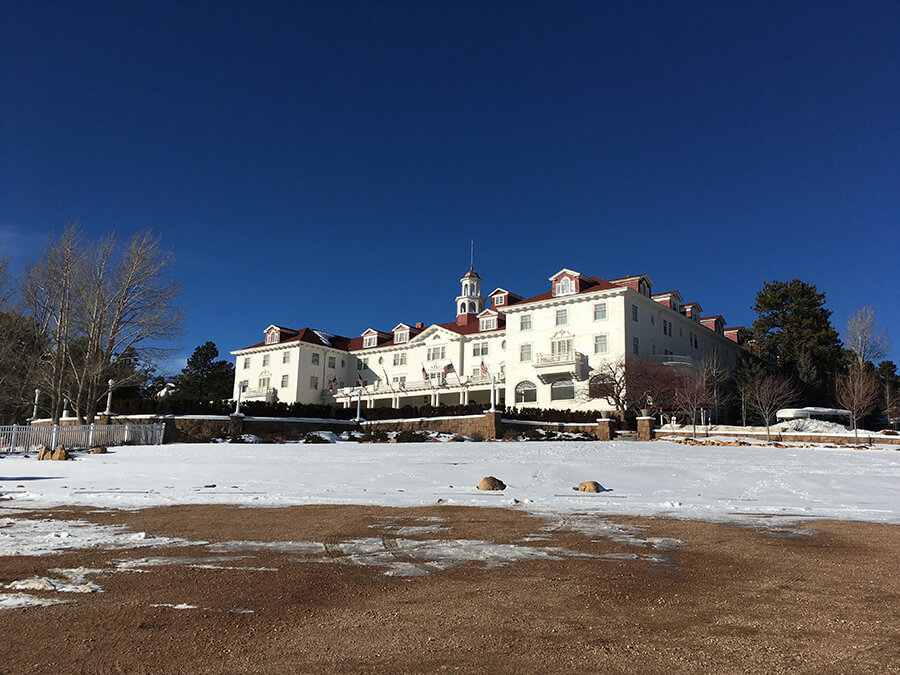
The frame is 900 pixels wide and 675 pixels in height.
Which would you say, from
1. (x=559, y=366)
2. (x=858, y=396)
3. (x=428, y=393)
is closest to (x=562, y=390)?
(x=559, y=366)

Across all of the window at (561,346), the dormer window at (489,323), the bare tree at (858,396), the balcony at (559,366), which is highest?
the dormer window at (489,323)

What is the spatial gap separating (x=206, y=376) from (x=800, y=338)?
206ft

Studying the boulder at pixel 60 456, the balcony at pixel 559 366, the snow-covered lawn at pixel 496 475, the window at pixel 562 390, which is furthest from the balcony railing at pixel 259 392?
the boulder at pixel 60 456

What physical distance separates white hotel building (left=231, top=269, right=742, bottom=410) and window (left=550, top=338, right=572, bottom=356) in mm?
79

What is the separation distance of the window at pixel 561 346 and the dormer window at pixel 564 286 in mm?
3813

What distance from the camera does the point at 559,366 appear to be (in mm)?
46781

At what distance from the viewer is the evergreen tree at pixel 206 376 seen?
231ft

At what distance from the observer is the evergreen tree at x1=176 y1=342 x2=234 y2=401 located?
7044 cm

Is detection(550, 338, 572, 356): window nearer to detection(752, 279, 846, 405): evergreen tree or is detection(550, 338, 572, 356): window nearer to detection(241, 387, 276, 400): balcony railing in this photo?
detection(752, 279, 846, 405): evergreen tree

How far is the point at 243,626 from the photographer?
14.4 ft

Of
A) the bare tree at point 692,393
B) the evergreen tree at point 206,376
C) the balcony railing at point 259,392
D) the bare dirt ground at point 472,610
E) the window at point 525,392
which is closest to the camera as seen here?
the bare dirt ground at point 472,610

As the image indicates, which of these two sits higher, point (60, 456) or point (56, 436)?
point (56, 436)

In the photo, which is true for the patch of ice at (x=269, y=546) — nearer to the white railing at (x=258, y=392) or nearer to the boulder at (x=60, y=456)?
the boulder at (x=60, y=456)

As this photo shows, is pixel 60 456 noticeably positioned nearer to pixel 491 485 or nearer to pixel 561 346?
pixel 491 485
